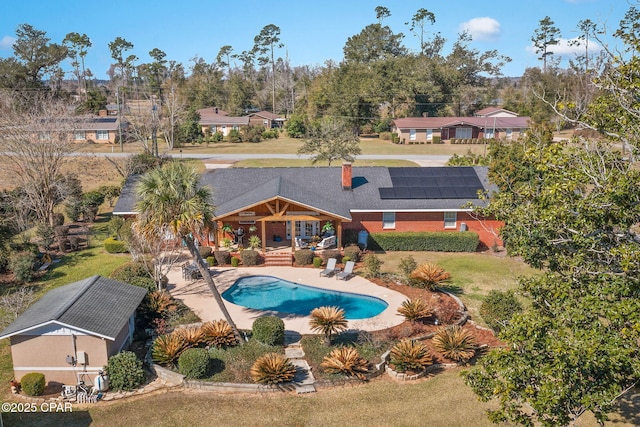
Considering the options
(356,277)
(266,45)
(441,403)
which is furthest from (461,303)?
(266,45)

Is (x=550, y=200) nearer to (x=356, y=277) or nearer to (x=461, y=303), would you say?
(x=461, y=303)

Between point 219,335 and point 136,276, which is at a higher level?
point 136,276

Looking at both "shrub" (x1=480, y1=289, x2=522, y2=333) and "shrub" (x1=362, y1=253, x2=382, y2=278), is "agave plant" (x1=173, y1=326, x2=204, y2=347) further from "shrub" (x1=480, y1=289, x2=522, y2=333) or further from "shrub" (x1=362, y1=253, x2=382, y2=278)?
"shrub" (x1=480, y1=289, x2=522, y2=333)

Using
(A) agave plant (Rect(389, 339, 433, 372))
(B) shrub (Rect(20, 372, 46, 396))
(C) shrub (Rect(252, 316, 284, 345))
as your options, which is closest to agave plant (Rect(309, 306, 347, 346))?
(C) shrub (Rect(252, 316, 284, 345))

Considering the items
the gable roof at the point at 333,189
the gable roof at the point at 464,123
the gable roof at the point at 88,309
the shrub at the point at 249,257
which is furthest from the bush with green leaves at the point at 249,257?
the gable roof at the point at 464,123

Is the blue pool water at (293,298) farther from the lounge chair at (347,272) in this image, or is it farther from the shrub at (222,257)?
the shrub at (222,257)

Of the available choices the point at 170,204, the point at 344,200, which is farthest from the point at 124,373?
the point at 344,200

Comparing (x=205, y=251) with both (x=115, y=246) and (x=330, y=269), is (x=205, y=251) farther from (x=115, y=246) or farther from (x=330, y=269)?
(x=330, y=269)
